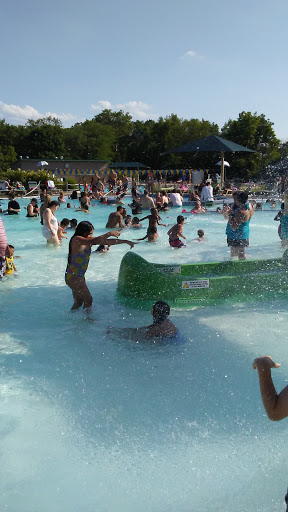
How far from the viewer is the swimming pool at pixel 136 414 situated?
9.68ft

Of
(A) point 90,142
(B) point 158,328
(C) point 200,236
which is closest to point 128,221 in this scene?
(C) point 200,236

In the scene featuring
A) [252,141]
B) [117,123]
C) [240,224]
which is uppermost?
[117,123]

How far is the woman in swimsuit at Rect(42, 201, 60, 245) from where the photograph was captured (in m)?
9.93

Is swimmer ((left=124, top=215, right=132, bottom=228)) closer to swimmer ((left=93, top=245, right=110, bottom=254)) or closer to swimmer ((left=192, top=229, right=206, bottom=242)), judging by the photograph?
swimmer ((left=192, top=229, right=206, bottom=242))

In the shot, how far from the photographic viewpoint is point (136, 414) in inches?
147

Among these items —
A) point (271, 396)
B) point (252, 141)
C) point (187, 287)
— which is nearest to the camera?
point (271, 396)

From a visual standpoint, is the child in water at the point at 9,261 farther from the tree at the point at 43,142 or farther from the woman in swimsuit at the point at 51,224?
the tree at the point at 43,142

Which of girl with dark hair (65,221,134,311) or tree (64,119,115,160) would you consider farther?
tree (64,119,115,160)

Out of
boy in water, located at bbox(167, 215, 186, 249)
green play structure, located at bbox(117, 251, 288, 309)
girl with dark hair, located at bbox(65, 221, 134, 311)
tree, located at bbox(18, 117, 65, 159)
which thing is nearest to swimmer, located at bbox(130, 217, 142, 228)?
boy in water, located at bbox(167, 215, 186, 249)

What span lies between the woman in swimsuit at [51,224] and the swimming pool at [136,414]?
3.74 metres

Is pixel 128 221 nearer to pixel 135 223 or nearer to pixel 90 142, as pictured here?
pixel 135 223

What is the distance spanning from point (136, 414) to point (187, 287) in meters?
2.48

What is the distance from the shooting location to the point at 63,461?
3.24 meters

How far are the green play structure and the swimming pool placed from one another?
0.20 metres
